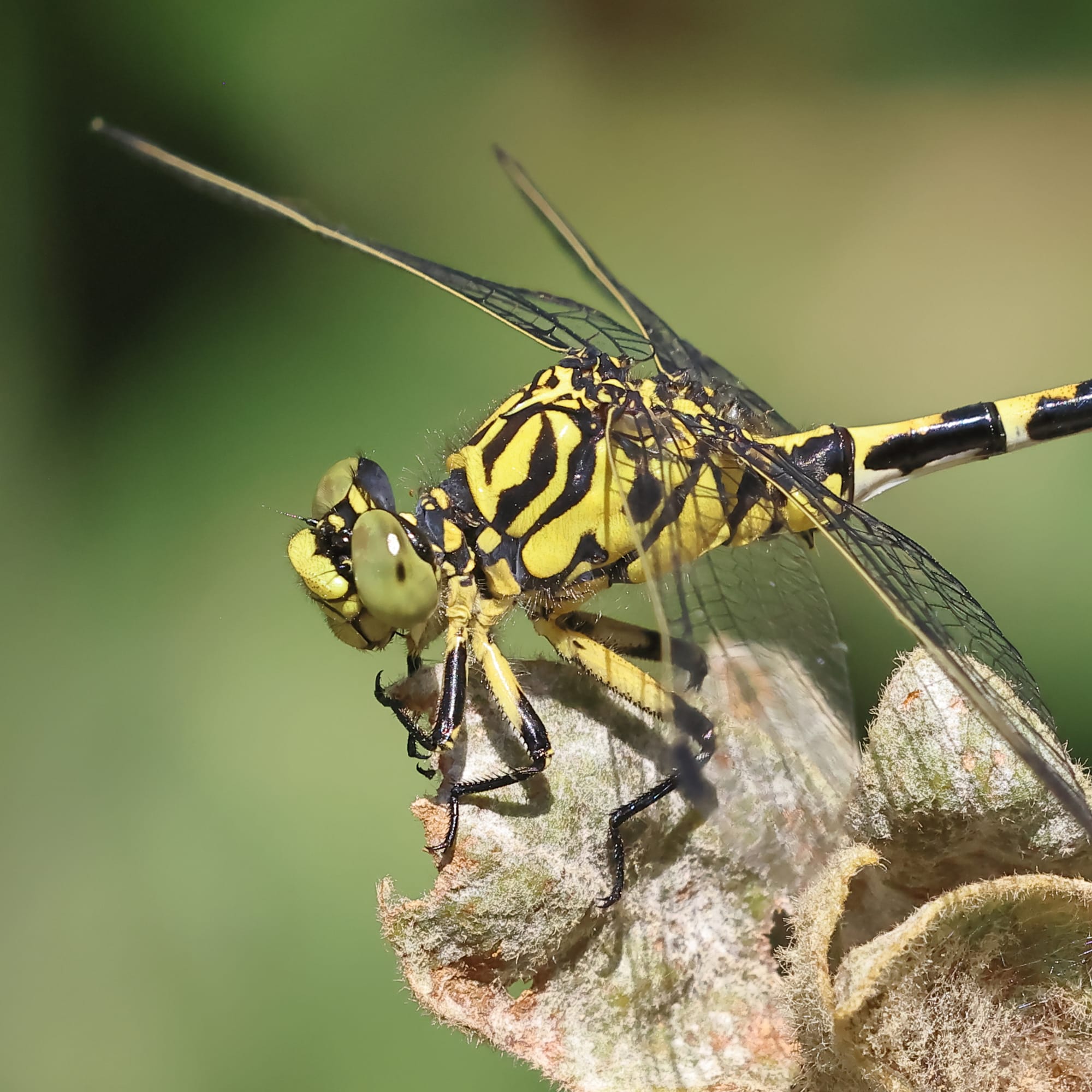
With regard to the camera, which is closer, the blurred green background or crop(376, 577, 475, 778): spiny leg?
crop(376, 577, 475, 778): spiny leg

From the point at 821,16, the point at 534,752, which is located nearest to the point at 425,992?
the point at 534,752

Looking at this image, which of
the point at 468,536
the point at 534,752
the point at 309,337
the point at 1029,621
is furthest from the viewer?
the point at 309,337

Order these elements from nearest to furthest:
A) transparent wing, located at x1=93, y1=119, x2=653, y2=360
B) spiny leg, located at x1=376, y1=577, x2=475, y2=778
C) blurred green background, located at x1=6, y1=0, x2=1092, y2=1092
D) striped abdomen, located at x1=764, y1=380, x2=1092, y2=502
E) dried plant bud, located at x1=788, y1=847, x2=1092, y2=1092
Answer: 1. dried plant bud, located at x1=788, y1=847, x2=1092, y2=1092
2. spiny leg, located at x1=376, y1=577, x2=475, y2=778
3. transparent wing, located at x1=93, y1=119, x2=653, y2=360
4. striped abdomen, located at x1=764, y1=380, x2=1092, y2=502
5. blurred green background, located at x1=6, y1=0, x2=1092, y2=1092

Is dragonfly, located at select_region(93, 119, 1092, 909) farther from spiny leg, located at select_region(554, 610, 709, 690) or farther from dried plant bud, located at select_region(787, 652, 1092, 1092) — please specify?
dried plant bud, located at select_region(787, 652, 1092, 1092)

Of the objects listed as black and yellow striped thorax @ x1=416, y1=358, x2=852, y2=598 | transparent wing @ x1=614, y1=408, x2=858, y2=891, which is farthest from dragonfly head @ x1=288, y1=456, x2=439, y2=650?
transparent wing @ x1=614, y1=408, x2=858, y2=891

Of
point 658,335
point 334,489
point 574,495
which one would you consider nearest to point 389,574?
point 334,489

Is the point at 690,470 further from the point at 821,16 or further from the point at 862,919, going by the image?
the point at 821,16
